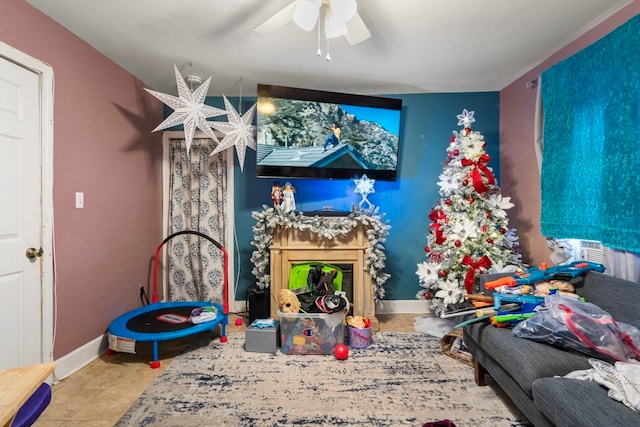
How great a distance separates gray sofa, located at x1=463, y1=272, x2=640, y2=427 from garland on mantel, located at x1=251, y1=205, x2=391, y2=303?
1.10m

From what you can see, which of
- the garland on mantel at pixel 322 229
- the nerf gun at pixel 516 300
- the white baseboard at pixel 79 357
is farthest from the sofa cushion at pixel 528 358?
the white baseboard at pixel 79 357

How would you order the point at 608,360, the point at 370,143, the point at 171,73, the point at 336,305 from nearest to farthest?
the point at 608,360 < the point at 336,305 < the point at 171,73 < the point at 370,143

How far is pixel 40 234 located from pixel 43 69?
1093 millimetres

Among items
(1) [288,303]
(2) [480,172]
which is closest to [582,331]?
(2) [480,172]

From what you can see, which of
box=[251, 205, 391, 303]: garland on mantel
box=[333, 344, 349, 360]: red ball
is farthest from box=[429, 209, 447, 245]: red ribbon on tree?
box=[333, 344, 349, 360]: red ball

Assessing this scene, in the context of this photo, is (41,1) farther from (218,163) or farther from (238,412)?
(238,412)

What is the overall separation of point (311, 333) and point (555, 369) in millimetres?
1615

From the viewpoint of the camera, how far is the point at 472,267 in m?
2.61

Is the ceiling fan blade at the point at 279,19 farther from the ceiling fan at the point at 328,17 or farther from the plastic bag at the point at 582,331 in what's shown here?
the plastic bag at the point at 582,331

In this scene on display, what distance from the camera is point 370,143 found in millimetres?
3320

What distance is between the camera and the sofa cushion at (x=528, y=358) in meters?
1.48

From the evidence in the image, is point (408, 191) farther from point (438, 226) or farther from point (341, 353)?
point (341, 353)

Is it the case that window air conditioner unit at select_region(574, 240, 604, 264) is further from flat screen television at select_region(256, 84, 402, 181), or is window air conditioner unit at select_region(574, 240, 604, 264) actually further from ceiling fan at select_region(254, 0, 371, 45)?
ceiling fan at select_region(254, 0, 371, 45)

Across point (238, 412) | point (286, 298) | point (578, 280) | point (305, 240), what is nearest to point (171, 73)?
point (305, 240)
